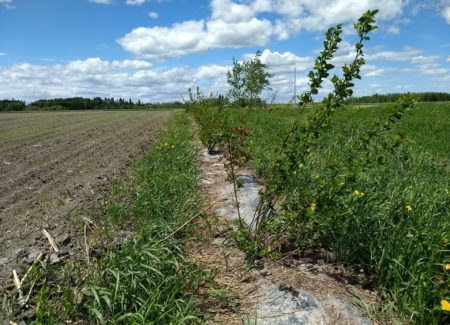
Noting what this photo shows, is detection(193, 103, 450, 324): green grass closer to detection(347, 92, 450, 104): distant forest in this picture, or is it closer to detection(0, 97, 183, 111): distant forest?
detection(347, 92, 450, 104): distant forest

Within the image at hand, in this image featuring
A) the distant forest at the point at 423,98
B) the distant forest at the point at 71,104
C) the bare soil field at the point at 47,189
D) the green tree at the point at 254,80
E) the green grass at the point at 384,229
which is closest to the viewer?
the green grass at the point at 384,229

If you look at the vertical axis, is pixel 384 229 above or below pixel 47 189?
above

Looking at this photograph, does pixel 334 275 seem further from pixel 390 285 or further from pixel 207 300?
pixel 207 300

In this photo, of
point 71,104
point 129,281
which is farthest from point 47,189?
point 71,104

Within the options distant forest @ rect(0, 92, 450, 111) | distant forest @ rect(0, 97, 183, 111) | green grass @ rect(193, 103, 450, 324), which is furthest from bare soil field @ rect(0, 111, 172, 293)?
distant forest @ rect(0, 97, 183, 111)

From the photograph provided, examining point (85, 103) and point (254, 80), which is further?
point (85, 103)

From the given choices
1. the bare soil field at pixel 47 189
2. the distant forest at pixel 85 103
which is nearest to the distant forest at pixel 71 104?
the distant forest at pixel 85 103

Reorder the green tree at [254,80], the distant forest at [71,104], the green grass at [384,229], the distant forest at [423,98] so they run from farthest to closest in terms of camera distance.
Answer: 1. the distant forest at [71,104]
2. the distant forest at [423,98]
3. the green tree at [254,80]
4. the green grass at [384,229]

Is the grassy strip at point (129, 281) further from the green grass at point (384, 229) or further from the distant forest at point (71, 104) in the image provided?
the distant forest at point (71, 104)

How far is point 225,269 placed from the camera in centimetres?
307

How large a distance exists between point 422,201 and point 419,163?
8.39 feet

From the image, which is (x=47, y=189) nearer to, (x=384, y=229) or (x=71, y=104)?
(x=384, y=229)

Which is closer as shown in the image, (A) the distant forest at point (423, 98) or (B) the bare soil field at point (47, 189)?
(B) the bare soil field at point (47, 189)

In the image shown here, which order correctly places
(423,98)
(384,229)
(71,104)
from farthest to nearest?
1. (71,104)
2. (423,98)
3. (384,229)
